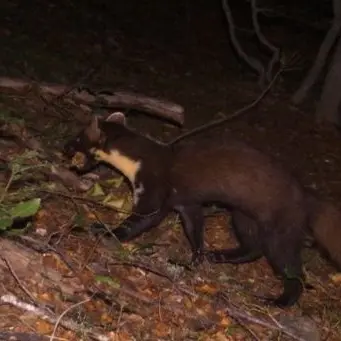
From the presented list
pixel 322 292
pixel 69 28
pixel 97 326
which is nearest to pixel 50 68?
pixel 69 28

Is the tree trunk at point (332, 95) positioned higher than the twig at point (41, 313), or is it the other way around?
the twig at point (41, 313)

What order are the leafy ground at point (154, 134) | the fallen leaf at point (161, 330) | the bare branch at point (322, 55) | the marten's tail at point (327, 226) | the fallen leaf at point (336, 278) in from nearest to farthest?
1. the fallen leaf at point (161, 330)
2. the leafy ground at point (154, 134)
3. the marten's tail at point (327, 226)
4. the fallen leaf at point (336, 278)
5. the bare branch at point (322, 55)

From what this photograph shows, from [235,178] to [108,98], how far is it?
6.01ft

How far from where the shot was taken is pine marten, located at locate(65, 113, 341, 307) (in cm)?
557

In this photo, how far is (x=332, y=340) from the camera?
17.1ft

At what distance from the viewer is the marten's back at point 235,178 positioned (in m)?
5.66

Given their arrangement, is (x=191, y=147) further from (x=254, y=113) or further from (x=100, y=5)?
(x=100, y=5)

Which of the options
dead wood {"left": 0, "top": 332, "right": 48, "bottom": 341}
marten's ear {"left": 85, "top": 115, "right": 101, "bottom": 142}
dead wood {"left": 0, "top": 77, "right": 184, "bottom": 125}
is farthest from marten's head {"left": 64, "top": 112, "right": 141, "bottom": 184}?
dead wood {"left": 0, "top": 332, "right": 48, "bottom": 341}

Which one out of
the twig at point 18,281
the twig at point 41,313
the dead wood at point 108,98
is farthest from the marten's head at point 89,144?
the twig at point 41,313

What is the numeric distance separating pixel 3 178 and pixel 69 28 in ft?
20.2

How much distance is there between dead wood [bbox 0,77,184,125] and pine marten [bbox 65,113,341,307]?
0.65m

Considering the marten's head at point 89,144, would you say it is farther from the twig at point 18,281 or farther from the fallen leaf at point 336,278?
the fallen leaf at point 336,278

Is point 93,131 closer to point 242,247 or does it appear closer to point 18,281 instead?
point 242,247

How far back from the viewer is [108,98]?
6.95 metres
